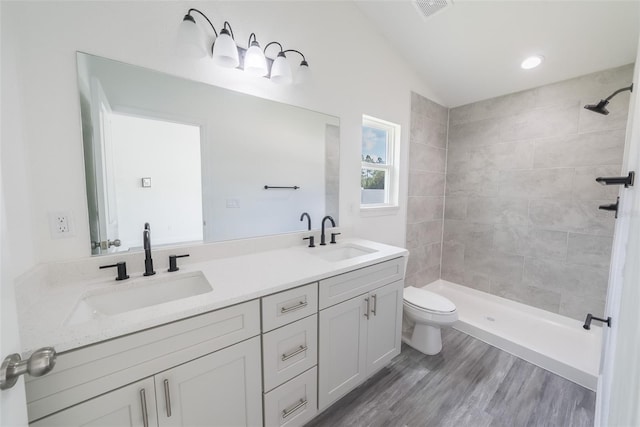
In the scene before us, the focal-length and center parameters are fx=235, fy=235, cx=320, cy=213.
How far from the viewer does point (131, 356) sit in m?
0.78

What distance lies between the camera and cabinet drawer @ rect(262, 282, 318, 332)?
3.51ft

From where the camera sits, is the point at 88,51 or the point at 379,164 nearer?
the point at 88,51

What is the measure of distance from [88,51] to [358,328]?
199 cm

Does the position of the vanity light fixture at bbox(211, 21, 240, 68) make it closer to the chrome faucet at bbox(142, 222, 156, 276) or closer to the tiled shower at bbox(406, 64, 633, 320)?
the chrome faucet at bbox(142, 222, 156, 276)

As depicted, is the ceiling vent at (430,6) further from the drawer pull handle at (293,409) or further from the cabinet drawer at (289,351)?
the drawer pull handle at (293,409)

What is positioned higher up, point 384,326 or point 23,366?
point 23,366

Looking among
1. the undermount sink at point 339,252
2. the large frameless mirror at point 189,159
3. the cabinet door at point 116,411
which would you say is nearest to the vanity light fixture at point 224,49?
the large frameless mirror at point 189,159

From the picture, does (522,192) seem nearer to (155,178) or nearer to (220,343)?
(220,343)

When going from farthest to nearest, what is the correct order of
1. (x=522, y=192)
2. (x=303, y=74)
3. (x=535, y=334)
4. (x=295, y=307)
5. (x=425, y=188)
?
(x=425, y=188) < (x=522, y=192) < (x=535, y=334) < (x=303, y=74) < (x=295, y=307)

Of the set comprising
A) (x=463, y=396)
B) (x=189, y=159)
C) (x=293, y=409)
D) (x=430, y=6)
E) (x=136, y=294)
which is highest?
(x=430, y=6)

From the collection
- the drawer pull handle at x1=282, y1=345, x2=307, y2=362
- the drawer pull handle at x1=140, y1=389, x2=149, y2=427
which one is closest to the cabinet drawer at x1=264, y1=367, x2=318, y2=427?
the drawer pull handle at x1=282, y1=345, x2=307, y2=362

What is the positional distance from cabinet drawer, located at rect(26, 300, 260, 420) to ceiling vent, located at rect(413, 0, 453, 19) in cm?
241

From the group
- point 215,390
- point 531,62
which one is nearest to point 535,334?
point 531,62

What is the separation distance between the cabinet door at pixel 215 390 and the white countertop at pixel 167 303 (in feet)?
0.72
